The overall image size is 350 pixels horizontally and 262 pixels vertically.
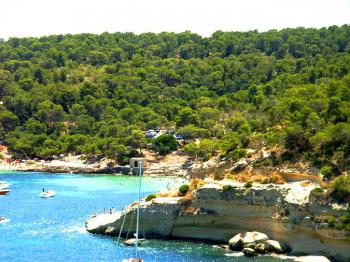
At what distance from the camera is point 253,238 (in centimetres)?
6569

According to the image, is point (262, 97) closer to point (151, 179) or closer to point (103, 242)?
point (151, 179)

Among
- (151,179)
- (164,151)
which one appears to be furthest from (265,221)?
(164,151)

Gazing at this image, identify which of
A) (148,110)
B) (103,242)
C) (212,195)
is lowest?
(103,242)

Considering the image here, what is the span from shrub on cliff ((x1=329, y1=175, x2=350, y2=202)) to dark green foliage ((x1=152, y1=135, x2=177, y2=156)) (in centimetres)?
9632

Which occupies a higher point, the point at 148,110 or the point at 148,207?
the point at 148,110

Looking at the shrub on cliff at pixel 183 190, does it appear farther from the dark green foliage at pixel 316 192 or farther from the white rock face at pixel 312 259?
the white rock face at pixel 312 259

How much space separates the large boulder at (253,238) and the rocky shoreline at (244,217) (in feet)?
3.30

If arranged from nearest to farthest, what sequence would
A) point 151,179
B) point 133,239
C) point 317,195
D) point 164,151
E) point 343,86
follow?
1. point 317,195
2. point 133,239
3. point 343,86
4. point 151,179
5. point 164,151

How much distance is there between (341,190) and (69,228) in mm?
33764

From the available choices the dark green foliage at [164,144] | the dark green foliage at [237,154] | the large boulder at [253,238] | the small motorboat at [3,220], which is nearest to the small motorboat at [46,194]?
the small motorboat at [3,220]

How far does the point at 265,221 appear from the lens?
219 ft

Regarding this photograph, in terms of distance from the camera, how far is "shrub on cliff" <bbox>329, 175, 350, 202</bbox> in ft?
206

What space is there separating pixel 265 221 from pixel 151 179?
74.3 m

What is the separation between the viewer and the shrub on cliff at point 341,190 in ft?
206
